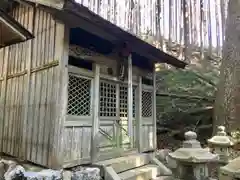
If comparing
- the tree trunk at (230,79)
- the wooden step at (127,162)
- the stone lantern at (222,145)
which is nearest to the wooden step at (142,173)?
the wooden step at (127,162)

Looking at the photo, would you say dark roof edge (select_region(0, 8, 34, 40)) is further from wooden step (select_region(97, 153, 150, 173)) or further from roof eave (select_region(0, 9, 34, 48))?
wooden step (select_region(97, 153, 150, 173))

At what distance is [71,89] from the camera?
5934mm

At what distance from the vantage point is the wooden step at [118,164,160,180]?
243 inches

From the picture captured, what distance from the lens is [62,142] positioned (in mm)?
5414

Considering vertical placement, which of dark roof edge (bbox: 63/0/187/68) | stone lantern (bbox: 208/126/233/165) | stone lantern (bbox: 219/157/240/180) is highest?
dark roof edge (bbox: 63/0/187/68)

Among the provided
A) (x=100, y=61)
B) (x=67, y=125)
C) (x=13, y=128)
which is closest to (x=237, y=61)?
(x=100, y=61)

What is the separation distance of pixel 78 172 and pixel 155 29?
18.3 metres

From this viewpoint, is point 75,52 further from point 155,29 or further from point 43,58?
point 155,29

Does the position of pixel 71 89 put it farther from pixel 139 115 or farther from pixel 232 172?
pixel 232 172

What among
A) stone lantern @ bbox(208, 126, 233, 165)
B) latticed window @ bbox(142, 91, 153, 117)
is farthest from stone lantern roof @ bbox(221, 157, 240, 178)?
latticed window @ bbox(142, 91, 153, 117)

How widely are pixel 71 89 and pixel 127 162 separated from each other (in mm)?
2680

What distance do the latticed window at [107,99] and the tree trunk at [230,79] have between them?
4482mm

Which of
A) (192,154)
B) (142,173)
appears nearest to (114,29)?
(192,154)

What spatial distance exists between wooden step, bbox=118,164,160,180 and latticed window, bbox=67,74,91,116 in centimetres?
191
